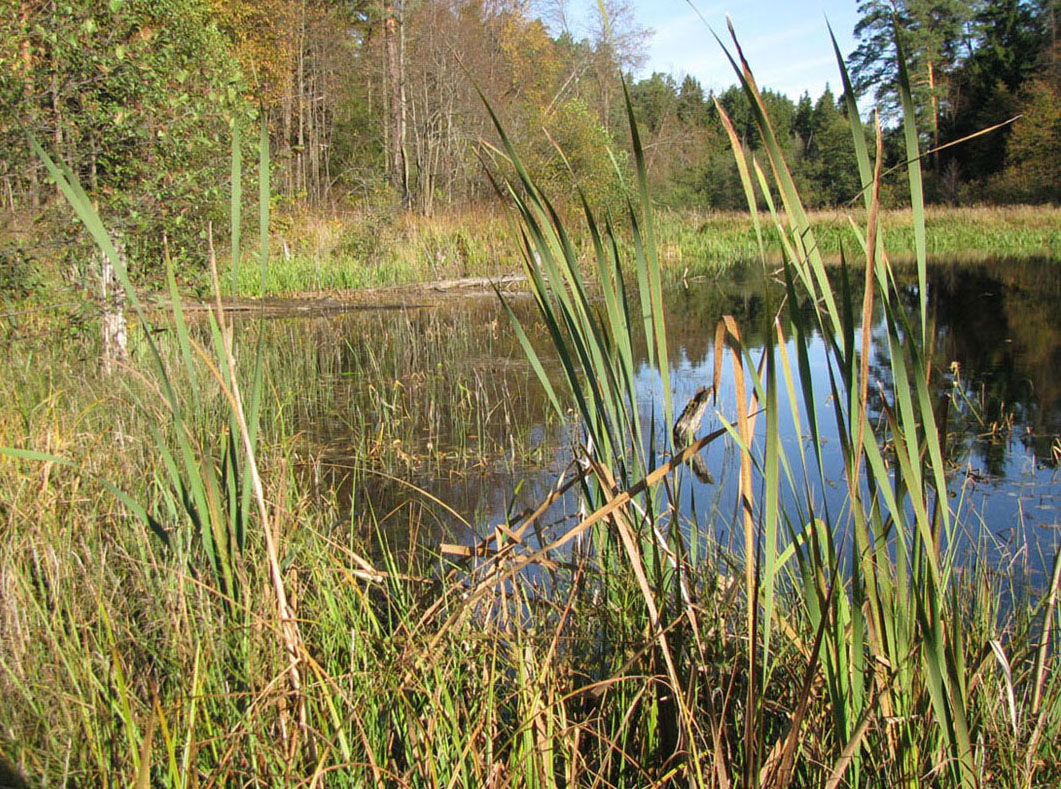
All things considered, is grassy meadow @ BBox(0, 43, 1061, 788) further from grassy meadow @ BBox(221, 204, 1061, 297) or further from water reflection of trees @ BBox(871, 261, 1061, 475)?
grassy meadow @ BBox(221, 204, 1061, 297)

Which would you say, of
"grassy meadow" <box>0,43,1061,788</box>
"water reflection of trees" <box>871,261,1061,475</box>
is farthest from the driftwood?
"water reflection of trees" <box>871,261,1061,475</box>

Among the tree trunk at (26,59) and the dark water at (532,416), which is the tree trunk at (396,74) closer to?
the dark water at (532,416)

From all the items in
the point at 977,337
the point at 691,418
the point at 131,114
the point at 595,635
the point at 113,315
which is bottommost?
the point at 595,635

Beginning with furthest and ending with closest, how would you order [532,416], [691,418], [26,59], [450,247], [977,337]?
[450,247]
[977,337]
[532,416]
[26,59]
[691,418]

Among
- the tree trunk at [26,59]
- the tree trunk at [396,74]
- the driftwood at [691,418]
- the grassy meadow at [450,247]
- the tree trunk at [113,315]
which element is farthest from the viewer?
the tree trunk at [396,74]

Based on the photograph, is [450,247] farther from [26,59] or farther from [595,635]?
[595,635]

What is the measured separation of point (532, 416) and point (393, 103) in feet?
65.6

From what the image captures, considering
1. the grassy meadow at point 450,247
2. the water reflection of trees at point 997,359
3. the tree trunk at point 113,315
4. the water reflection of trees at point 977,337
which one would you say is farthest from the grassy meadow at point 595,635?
the grassy meadow at point 450,247

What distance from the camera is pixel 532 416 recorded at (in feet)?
16.9

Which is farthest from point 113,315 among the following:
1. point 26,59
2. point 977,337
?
point 977,337

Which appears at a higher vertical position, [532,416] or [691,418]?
[691,418]

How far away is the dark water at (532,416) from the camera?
329 cm

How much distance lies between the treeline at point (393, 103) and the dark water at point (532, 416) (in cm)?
136

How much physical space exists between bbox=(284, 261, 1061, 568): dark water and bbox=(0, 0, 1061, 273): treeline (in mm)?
1365
